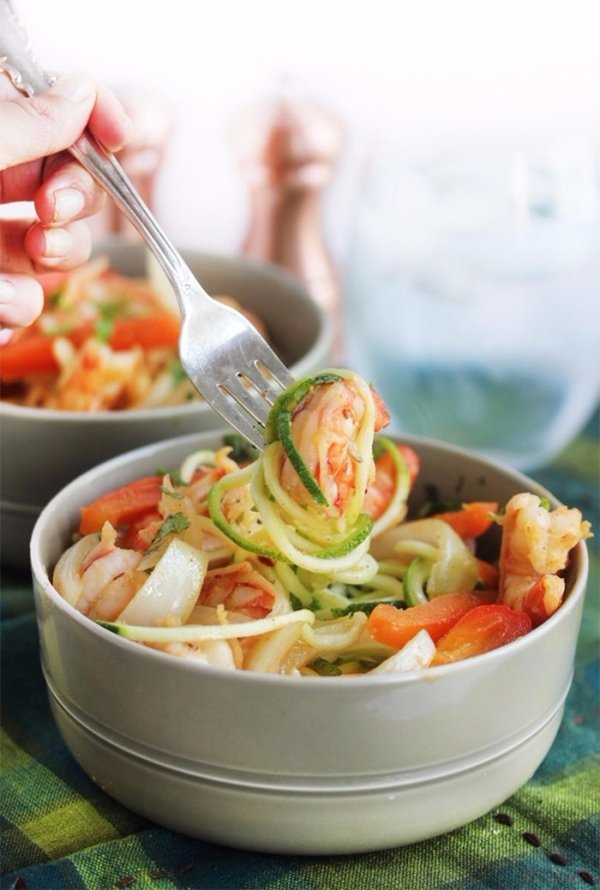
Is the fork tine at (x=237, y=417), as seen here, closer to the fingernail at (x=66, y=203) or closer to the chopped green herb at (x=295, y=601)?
the chopped green herb at (x=295, y=601)

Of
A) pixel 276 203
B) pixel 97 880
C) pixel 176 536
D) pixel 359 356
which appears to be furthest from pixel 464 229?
pixel 97 880

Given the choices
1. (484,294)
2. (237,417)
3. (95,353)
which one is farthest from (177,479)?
(484,294)

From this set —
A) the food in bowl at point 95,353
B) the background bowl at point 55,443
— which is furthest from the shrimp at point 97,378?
the background bowl at point 55,443

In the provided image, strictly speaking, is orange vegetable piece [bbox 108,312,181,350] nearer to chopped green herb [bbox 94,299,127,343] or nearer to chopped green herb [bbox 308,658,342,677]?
chopped green herb [bbox 94,299,127,343]

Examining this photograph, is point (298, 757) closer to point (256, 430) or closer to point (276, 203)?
point (256, 430)

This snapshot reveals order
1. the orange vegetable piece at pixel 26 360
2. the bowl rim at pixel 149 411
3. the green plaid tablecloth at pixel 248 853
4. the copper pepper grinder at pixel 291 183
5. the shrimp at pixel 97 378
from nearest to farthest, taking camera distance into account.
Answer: the green plaid tablecloth at pixel 248 853 → the bowl rim at pixel 149 411 → the shrimp at pixel 97 378 → the orange vegetable piece at pixel 26 360 → the copper pepper grinder at pixel 291 183
